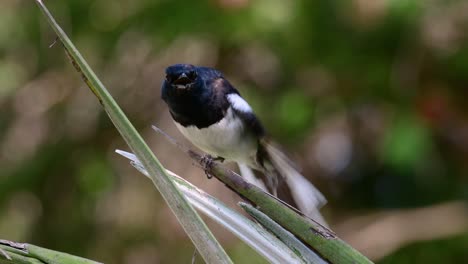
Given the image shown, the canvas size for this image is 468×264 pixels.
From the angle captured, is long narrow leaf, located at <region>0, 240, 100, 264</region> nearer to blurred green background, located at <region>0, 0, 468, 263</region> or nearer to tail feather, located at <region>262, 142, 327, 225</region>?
tail feather, located at <region>262, 142, 327, 225</region>

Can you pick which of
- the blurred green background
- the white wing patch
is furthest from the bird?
the blurred green background

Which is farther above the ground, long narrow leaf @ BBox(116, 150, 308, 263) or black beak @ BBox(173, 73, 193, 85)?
black beak @ BBox(173, 73, 193, 85)

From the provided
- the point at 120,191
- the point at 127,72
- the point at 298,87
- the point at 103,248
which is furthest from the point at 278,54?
the point at 103,248

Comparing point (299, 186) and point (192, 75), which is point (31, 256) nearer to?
point (299, 186)

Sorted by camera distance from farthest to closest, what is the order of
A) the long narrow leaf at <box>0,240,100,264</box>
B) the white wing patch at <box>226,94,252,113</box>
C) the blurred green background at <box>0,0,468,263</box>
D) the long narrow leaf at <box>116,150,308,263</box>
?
the blurred green background at <box>0,0,468,263</box> < the white wing patch at <box>226,94,252,113</box> < the long narrow leaf at <box>116,150,308,263</box> < the long narrow leaf at <box>0,240,100,264</box>

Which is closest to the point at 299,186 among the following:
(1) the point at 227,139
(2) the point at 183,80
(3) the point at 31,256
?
(1) the point at 227,139

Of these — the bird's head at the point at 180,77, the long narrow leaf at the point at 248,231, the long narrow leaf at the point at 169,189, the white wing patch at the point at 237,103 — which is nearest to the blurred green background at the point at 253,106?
the white wing patch at the point at 237,103

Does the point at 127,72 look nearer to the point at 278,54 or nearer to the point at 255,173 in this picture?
the point at 278,54
